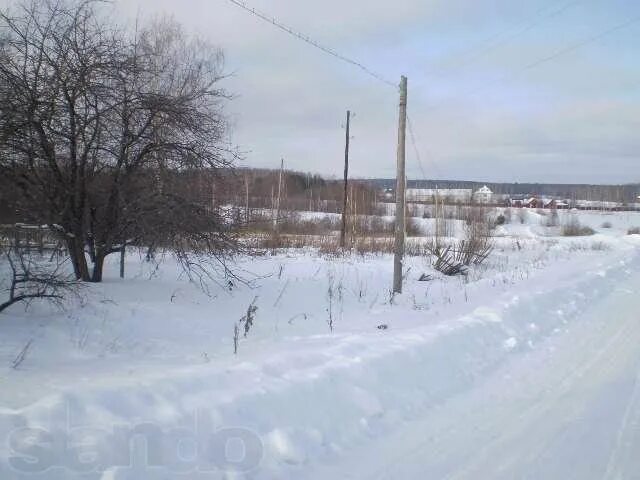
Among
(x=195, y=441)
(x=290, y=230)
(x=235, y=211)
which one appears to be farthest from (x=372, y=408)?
(x=290, y=230)

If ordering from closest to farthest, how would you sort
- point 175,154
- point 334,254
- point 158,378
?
point 158,378 → point 175,154 → point 334,254

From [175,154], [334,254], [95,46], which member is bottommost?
[334,254]

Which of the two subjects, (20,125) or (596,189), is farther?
(596,189)

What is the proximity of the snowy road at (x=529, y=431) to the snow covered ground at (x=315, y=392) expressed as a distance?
18mm

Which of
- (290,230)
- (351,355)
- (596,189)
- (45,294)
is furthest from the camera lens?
(596,189)

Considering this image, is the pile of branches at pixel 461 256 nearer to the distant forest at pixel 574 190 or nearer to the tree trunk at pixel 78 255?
the tree trunk at pixel 78 255

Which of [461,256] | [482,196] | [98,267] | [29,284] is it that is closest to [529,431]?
[29,284]

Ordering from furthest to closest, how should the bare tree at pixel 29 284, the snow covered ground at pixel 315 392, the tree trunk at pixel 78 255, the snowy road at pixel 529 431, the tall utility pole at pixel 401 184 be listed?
the tall utility pole at pixel 401 184 < the tree trunk at pixel 78 255 < the bare tree at pixel 29 284 < the snowy road at pixel 529 431 < the snow covered ground at pixel 315 392

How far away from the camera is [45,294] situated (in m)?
7.41

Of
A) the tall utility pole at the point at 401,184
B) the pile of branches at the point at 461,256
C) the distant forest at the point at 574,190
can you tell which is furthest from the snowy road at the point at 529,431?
the distant forest at the point at 574,190

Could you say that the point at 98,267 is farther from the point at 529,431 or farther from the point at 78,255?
the point at 529,431

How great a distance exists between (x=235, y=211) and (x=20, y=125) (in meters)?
4.28

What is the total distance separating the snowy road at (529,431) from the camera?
3.78 m

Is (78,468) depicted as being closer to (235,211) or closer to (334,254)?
(235,211)
